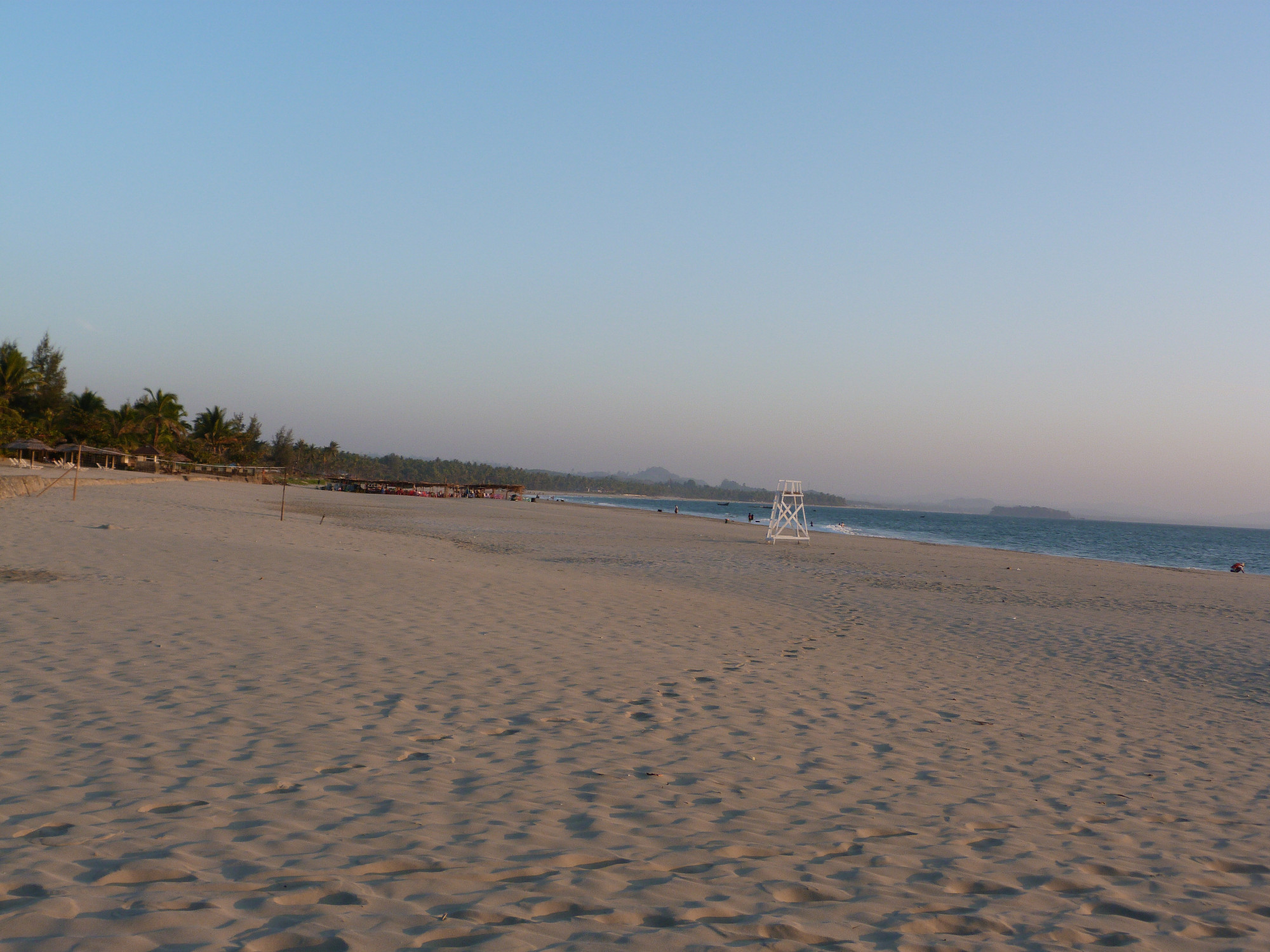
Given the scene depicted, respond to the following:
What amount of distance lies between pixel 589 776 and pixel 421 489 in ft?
291

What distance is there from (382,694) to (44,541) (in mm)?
11407

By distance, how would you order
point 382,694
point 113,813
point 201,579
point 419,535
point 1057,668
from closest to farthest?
point 113,813, point 382,694, point 1057,668, point 201,579, point 419,535

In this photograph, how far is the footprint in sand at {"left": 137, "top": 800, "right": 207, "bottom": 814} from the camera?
388 centimetres

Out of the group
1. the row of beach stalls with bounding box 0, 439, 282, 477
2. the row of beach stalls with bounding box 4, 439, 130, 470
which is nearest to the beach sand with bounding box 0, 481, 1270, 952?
the row of beach stalls with bounding box 4, 439, 130, 470

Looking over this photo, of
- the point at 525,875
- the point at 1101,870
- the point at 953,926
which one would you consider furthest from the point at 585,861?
the point at 1101,870

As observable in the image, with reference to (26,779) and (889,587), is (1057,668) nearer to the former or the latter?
(889,587)

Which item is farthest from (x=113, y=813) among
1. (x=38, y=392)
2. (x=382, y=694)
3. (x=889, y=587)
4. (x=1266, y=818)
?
(x=38, y=392)

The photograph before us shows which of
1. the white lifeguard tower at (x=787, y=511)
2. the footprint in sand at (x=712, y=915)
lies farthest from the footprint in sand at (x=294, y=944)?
the white lifeguard tower at (x=787, y=511)

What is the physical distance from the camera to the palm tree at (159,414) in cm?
6731

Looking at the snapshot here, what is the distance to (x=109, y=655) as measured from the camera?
694 cm

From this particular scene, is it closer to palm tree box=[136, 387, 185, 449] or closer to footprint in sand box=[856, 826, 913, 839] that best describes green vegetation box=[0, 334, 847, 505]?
palm tree box=[136, 387, 185, 449]

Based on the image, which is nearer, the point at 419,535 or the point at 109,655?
the point at 109,655

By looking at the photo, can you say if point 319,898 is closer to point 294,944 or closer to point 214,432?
point 294,944

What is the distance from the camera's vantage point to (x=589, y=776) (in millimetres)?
4875
